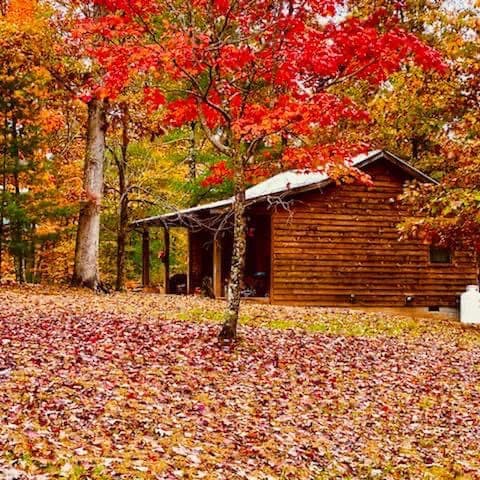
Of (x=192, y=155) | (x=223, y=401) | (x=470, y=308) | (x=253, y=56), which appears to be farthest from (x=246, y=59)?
(x=192, y=155)

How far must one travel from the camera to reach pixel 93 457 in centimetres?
673

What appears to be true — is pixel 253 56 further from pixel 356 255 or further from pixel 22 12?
pixel 22 12

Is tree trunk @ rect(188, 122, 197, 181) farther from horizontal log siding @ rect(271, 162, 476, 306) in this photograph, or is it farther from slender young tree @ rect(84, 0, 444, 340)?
slender young tree @ rect(84, 0, 444, 340)

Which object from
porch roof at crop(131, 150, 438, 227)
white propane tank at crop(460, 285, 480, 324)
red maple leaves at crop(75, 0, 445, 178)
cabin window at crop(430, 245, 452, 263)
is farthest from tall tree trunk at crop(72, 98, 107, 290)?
white propane tank at crop(460, 285, 480, 324)

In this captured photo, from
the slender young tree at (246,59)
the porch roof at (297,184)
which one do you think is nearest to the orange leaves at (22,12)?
A: the porch roof at (297,184)

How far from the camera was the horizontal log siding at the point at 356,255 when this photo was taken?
76.1ft

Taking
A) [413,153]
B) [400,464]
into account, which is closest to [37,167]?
[413,153]

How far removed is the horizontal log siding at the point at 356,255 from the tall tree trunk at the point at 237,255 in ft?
31.5

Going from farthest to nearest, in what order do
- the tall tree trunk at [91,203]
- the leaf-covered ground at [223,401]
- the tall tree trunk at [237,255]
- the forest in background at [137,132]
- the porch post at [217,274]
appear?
the porch post at [217,274], the tall tree trunk at [91,203], the forest in background at [137,132], the tall tree trunk at [237,255], the leaf-covered ground at [223,401]

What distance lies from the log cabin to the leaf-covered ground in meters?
6.62

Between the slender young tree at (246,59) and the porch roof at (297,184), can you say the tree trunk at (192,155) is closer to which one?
the porch roof at (297,184)

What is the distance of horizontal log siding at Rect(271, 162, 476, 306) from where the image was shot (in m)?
23.2

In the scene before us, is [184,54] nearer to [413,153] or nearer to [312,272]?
[312,272]

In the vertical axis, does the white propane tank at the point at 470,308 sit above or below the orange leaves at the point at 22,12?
below
